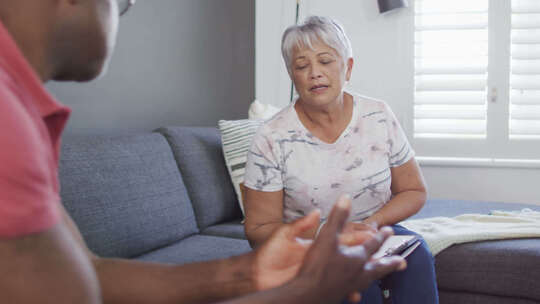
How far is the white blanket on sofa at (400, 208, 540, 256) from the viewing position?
1795mm

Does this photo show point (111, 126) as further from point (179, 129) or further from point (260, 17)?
point (260, 17)

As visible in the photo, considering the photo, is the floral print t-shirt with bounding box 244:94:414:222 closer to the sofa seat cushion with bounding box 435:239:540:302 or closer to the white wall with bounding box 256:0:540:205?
the sofa seat cushion with bounding box 435:239:540:302

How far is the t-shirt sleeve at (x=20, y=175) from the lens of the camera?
0.45 metres

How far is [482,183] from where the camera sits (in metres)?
3.04

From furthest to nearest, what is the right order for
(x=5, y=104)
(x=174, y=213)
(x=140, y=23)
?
(x=140, y=23), (x=174, y=213), (x=5, y=104)

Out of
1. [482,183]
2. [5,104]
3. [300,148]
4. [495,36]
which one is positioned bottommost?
[482,183]

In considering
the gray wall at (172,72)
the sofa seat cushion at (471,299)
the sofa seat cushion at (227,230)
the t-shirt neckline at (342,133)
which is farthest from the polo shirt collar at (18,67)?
the sofa seat cushion at (471,299)

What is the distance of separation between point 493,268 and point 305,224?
121cm

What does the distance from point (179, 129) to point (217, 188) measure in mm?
302

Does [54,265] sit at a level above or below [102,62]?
below

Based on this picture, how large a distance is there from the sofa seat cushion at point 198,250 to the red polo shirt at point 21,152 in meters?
1.11

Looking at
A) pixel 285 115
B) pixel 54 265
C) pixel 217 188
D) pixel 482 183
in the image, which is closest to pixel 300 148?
pixel 285 115

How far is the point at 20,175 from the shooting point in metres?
0.46

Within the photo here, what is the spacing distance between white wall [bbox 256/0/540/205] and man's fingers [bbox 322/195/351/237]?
2.62m
